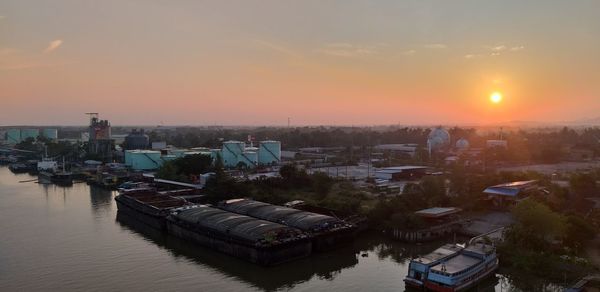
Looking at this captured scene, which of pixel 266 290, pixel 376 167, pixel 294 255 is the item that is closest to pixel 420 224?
pixel 294 255

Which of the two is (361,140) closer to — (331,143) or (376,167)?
(331,143)

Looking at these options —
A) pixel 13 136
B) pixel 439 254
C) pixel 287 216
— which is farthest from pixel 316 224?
pixel 13 136

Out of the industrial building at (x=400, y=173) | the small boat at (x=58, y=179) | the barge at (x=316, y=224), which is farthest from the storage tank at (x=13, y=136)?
the barge at (x=316, y=224)

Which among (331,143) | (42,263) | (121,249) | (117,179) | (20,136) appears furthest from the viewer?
(20,136)

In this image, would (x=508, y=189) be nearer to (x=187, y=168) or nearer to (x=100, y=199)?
(x=187, y=168)

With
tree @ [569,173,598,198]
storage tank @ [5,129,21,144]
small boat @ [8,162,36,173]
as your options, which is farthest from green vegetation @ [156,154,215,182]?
storage tank @ [5,129,21,144]

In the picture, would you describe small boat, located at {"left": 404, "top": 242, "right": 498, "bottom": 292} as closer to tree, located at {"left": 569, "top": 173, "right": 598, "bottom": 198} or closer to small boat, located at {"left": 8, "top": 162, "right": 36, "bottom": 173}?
tree, located at {"left": 569, "top": 173, "right": 598, "bottom": 198}
